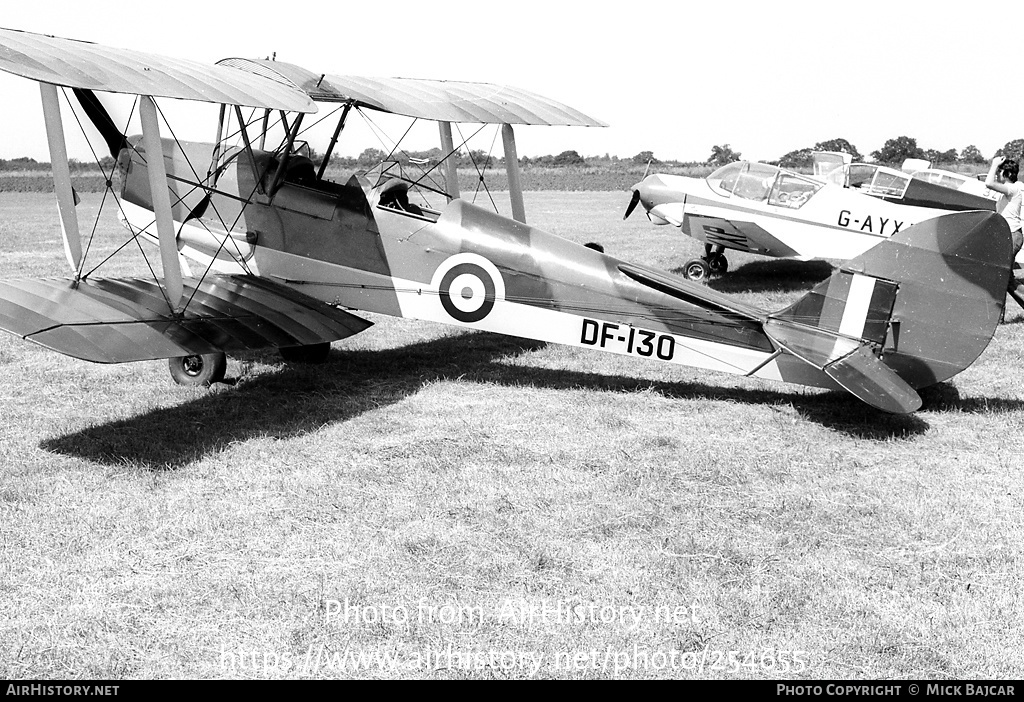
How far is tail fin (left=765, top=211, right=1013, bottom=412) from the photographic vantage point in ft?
17.5

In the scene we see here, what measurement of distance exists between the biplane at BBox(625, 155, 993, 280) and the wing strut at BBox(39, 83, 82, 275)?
328 inches

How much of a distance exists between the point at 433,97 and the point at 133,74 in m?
2.52

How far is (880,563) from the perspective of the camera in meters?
3.94

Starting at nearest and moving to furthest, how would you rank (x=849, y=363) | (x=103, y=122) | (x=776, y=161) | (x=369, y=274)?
(x=849, y=363)
(x=369, y=274)
(x=103, y=122)
(x=776, y=161)

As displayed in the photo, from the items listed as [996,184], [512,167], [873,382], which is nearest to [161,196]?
[512,167]

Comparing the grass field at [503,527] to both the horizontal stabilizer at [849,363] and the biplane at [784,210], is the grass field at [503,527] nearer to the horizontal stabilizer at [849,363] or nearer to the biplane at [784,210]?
the horizontal stabilizer at [849,363]

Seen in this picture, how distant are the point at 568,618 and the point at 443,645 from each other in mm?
515

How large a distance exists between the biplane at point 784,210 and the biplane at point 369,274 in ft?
15.6

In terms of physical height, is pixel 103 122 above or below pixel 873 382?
above

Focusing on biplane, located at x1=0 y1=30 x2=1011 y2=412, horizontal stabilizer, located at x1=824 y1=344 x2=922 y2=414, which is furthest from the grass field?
biplane, located at x1=0 y1=30 x2=1011 y2=412

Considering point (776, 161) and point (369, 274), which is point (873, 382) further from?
point (776, 161)

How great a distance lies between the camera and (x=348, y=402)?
257 inches

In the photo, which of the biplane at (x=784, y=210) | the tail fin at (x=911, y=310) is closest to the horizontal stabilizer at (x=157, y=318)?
the tail fin at (x=911, y=310)
